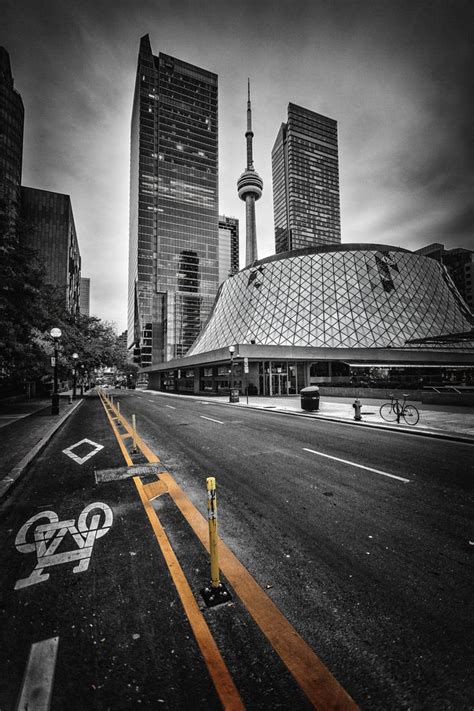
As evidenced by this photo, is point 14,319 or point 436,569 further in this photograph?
point 14,319

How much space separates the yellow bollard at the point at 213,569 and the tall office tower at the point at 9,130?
12634 centimetres

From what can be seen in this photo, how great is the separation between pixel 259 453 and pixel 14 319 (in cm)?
1730

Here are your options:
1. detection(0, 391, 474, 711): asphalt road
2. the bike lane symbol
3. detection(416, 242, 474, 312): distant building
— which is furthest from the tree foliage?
detection(416, 242, 474, 312): distant building

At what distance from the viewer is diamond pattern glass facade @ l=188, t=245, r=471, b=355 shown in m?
50.6

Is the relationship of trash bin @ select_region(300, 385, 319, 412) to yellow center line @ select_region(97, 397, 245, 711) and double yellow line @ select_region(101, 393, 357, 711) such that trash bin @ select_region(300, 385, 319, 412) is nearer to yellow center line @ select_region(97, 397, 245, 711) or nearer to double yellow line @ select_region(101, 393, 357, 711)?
yellow center line @ select_region(97, 397, 245, 711)

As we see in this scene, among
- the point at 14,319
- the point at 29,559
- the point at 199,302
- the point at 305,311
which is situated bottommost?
the point at 29,559

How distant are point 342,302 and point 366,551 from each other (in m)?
53.5

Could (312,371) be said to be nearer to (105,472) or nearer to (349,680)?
(105,472)

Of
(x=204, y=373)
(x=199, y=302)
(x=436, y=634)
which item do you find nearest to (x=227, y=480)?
(x=436, y=634)

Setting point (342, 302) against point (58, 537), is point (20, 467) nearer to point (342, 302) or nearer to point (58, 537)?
point (58, 537)

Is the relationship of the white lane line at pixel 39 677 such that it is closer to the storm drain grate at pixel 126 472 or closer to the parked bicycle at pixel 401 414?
the storm drain grate at pixel 126 472

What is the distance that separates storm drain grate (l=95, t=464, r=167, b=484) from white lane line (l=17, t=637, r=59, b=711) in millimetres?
4311

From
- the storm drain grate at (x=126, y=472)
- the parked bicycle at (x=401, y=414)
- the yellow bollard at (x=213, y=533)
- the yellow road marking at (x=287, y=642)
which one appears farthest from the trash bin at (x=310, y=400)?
the yellow bollard at (x=213, y=533)

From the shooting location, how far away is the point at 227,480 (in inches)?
257
